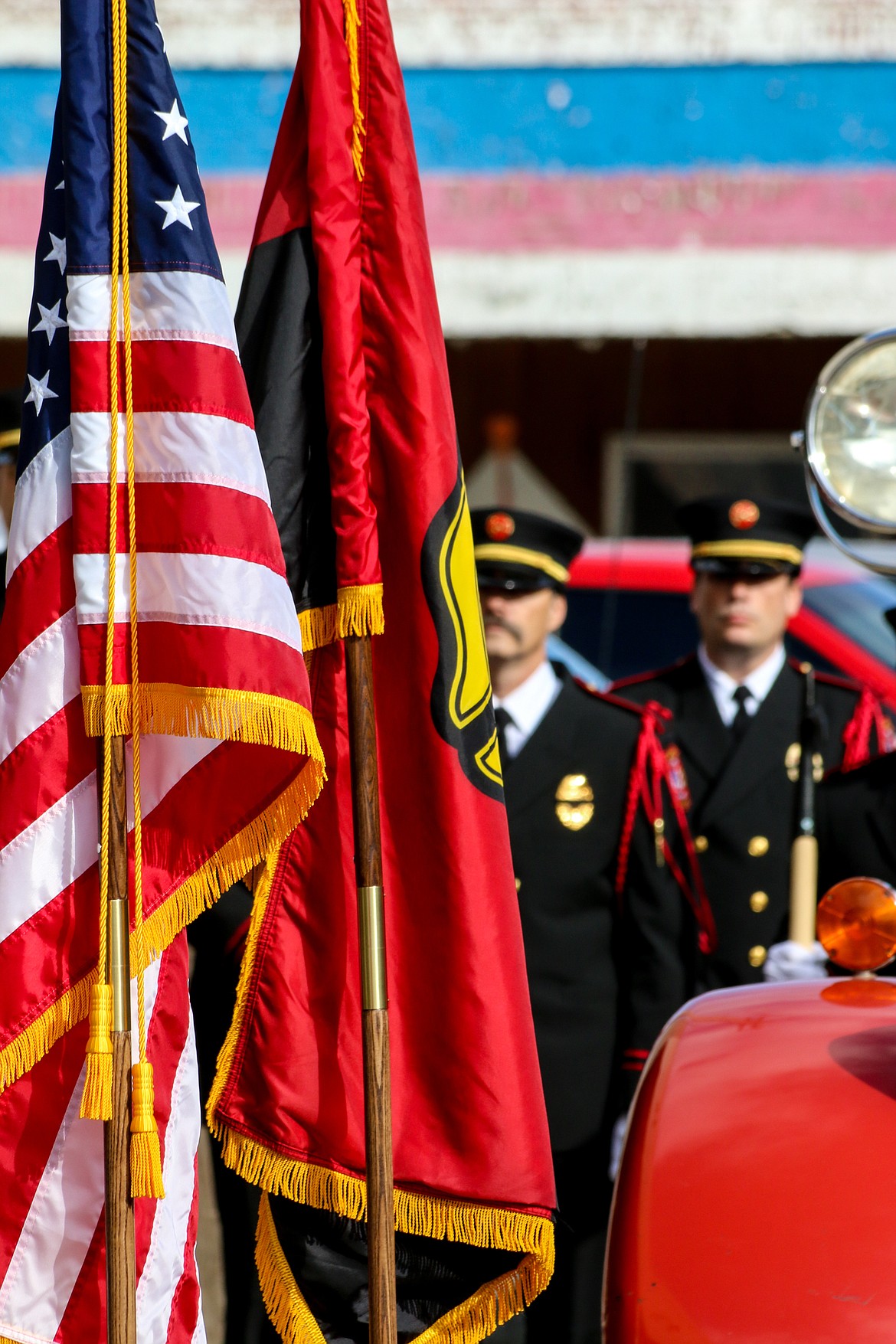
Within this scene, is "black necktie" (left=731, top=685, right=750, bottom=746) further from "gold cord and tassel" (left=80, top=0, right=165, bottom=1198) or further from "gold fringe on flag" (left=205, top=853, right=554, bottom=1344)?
"gold cord and tassel" (left=80, top=0, right=165, bottom=1198)

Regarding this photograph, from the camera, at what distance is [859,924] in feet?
6.69

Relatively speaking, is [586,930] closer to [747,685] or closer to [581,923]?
[581,923]

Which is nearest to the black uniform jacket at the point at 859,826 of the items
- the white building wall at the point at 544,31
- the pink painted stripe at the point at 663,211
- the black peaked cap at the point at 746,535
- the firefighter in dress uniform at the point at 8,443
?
the black peaked cap at the point at 746,535

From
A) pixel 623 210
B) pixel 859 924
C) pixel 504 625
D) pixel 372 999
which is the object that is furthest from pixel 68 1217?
pixel 623 210

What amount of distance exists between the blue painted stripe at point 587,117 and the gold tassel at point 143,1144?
5153 millimetres

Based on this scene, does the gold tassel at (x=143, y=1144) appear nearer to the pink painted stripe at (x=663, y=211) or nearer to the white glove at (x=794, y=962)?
the white glove at (x=794, y=962)

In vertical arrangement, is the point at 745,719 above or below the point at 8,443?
below

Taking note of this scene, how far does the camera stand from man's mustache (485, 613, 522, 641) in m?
3.86

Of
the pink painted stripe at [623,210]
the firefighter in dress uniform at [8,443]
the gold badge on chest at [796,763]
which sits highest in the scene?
the pink painted stripe at [623,210]

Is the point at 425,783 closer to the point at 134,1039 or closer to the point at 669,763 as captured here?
the point at 134,1039

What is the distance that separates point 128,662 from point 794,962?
1913 mm

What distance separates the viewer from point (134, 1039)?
87.9 inches

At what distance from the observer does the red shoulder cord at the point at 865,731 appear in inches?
167

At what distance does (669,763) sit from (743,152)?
3.54 metres
